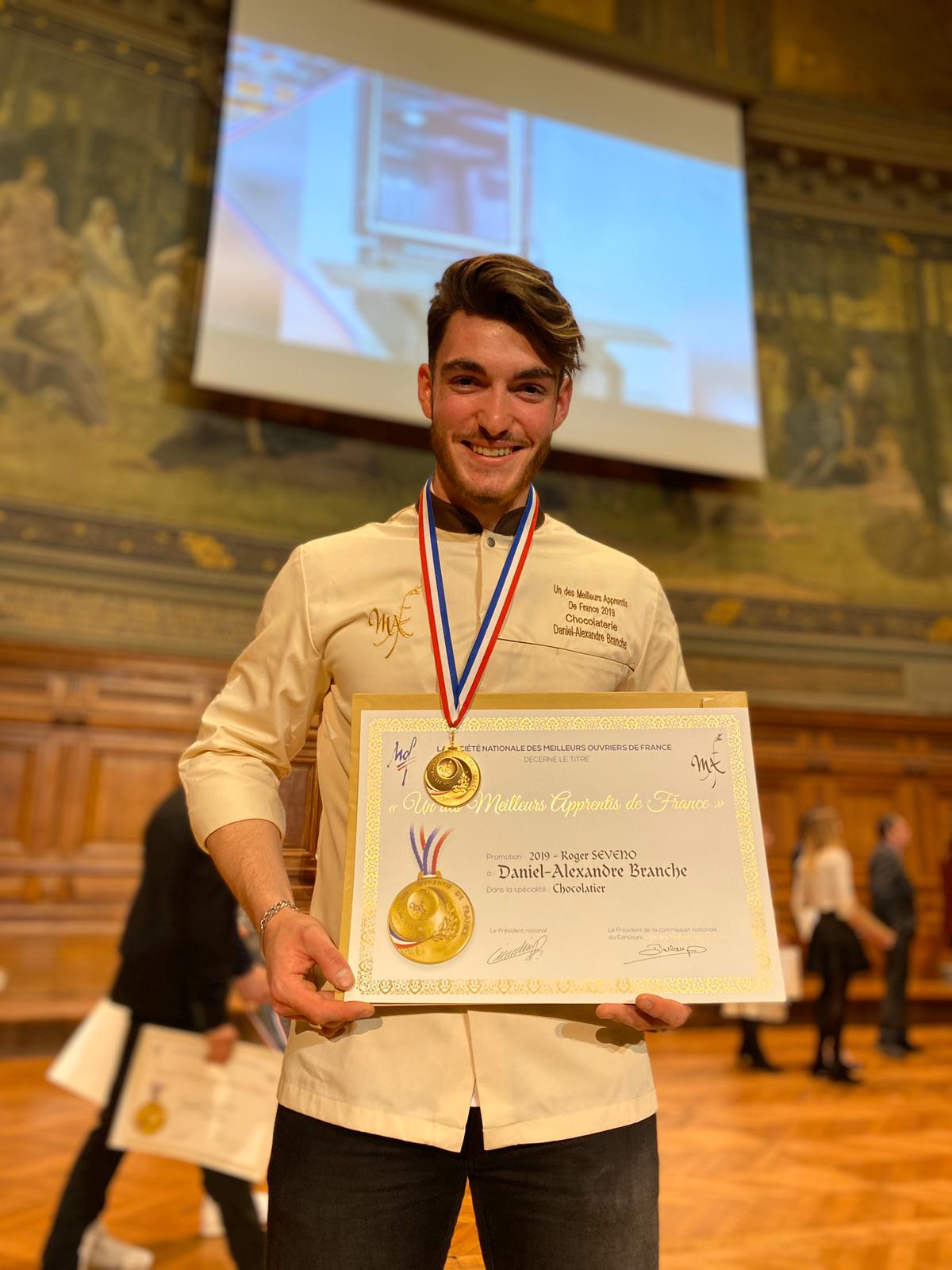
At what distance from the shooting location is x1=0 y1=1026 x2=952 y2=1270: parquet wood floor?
11.5 ft

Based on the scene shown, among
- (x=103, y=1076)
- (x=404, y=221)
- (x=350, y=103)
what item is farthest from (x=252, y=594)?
(x=103, y=1076)

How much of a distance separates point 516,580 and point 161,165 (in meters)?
9.22

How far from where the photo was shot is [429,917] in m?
1.21

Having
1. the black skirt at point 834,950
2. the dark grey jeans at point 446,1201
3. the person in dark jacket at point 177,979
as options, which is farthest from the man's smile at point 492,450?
the black skirt at point 834,950

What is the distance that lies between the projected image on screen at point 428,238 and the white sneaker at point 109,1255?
257 inches

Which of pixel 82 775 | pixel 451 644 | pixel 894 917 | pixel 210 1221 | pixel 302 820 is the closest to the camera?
pixel 451 644

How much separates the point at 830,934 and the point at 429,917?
575cm

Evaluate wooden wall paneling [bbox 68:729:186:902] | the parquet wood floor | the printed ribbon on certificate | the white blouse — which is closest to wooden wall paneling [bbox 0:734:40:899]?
wooden wall paneling [bbox 68:729:186:902]

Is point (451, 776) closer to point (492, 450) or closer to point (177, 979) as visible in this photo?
point (492, 450)

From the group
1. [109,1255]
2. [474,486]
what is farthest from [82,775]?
[474,486]

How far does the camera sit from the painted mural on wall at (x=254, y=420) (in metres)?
8.48

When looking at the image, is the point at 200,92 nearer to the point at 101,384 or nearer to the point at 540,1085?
the point at 101,384

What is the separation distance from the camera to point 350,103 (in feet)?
30.4

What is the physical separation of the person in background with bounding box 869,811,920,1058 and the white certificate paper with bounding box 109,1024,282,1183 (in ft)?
17.3
